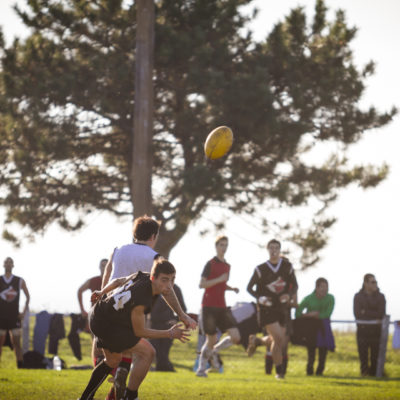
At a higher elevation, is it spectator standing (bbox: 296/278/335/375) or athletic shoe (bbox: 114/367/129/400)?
spectator standing (bbox: 296/278/335/375)

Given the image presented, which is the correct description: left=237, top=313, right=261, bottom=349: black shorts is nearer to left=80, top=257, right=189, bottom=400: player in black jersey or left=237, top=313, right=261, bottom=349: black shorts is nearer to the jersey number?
left=80, top=257, right=189, bottom=400: player in black jersey

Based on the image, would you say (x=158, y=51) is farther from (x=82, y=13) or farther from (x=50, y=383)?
(x=50, y=383)

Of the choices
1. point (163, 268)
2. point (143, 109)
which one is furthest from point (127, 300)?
point (143, 109)

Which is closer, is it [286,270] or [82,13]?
[286,270]

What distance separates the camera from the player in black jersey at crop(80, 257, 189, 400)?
602cm

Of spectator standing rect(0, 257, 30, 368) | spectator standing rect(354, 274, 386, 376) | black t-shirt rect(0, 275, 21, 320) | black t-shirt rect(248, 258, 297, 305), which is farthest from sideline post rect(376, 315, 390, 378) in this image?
black t-shirt rect(0, 275, 21, 320)

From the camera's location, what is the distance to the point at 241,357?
773 inches

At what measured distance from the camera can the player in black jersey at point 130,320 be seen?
6.02 m

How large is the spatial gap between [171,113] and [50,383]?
38.0 feet

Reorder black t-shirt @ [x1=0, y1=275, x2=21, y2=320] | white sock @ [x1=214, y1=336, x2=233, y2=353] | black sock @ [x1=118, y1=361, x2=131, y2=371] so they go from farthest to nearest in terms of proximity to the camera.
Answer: black t-shirt @ [x1=0, y1=275, x2=21, y2=320], white sock @ [x1=214, y1=336, x2=233, y2=353], black sock @ [x1=118, y1=361, x2=131, y2=371]

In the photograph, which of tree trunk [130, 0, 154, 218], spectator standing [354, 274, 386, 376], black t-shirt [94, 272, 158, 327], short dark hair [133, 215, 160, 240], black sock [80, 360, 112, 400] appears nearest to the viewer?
black t-shirt [94, 272, 158, 327]

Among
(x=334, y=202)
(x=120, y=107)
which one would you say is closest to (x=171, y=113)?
(x=120, y=107)

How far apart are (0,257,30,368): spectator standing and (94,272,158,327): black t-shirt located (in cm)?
834

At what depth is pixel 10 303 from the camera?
14156mm
